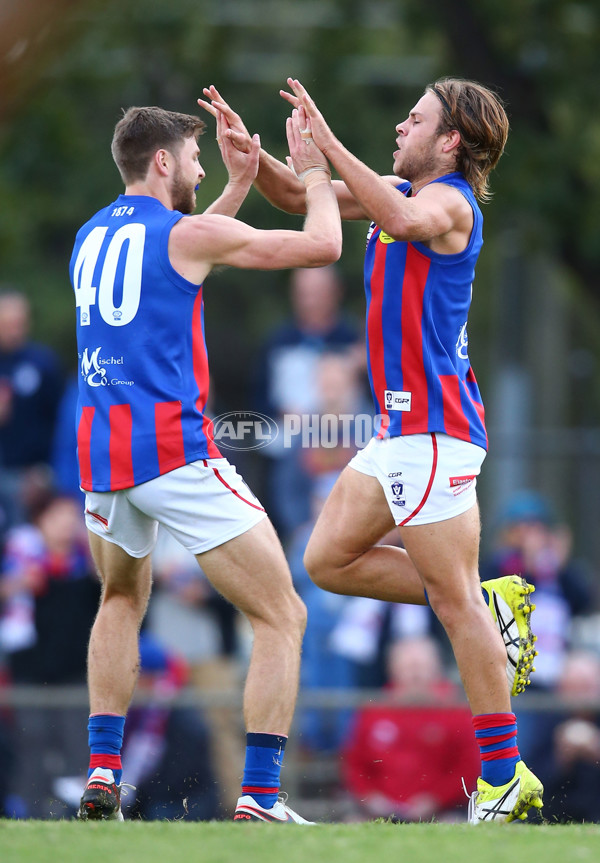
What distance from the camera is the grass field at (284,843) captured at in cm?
411

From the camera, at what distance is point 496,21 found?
41.6 feet

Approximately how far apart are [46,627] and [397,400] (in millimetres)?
4040

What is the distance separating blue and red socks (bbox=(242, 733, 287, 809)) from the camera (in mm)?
5336

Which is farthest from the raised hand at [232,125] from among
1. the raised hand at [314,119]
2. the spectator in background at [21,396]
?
the spectator in background at [21,396]

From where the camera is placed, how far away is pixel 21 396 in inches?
421

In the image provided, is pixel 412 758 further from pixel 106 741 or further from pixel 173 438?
pixel 173 438

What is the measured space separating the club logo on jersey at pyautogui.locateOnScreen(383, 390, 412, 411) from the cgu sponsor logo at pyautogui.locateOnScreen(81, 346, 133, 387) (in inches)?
41.7

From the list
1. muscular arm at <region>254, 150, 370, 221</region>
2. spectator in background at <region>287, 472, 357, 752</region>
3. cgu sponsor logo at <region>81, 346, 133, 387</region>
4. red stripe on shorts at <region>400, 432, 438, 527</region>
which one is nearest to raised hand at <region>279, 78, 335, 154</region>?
muscular arm at <region>254, 150, 370, 221</region>

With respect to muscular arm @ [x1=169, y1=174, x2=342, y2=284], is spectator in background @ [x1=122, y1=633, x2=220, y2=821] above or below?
below

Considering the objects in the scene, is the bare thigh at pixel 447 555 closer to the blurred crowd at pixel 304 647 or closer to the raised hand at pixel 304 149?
the raised hand at pixel 304 149

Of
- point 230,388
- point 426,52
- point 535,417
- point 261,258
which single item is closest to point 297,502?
point 261,258

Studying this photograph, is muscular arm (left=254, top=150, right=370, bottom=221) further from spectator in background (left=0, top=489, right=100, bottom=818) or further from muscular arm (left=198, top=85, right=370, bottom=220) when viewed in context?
spectator in background (left=0, top=489, right=100, bottom=818)

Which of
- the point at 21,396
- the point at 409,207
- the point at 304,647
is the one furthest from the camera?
the point at 21,396

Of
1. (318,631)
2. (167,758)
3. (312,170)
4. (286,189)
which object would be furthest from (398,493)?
(318,631)
